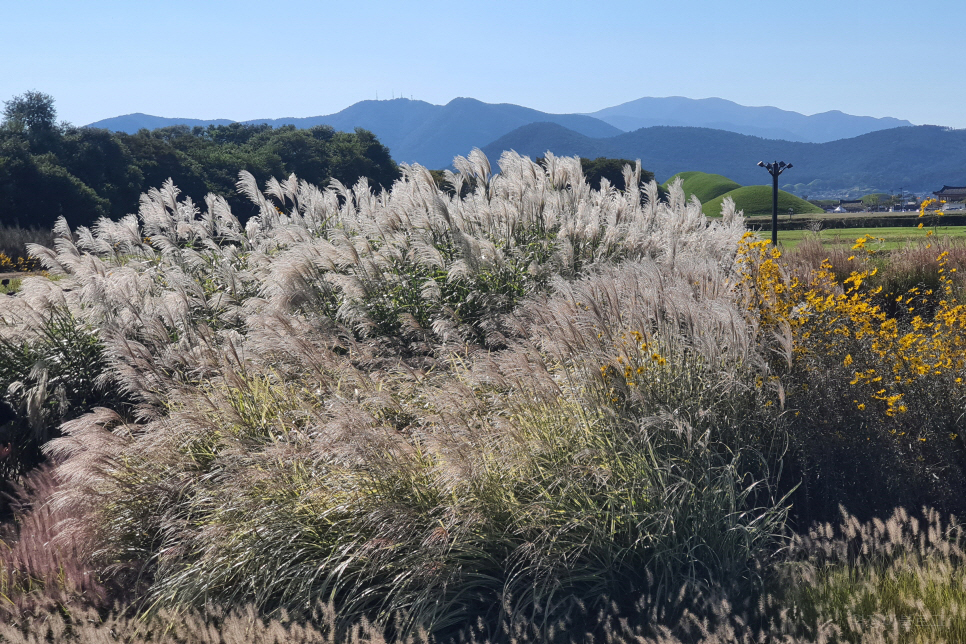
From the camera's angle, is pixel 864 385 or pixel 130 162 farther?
pixel 130 162

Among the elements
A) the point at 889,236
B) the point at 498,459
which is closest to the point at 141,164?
the point at 889,236

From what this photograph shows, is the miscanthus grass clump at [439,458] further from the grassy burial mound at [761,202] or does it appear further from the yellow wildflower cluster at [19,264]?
the grassy burial mound at [761,202]

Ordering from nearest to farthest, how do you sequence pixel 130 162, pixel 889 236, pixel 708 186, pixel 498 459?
pixel 498 459
pixel 889 236
pixel 130 162
pixel 708 186

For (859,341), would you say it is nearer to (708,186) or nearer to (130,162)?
(130,162)

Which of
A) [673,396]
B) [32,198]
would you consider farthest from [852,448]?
[32,198]

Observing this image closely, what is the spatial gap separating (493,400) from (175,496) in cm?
199

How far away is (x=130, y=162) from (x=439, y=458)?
4044cm

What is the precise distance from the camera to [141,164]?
125 ft

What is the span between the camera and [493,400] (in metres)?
4.21

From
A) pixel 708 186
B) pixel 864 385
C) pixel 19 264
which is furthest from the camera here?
pixel 708 186

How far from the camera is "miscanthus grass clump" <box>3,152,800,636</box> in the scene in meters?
3.24

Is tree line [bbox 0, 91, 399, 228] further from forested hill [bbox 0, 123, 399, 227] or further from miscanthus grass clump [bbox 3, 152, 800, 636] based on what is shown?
miscanthus grass clump [bbox 3, 152, 800, 636]

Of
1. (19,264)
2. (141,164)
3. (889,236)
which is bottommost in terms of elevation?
(889,236)

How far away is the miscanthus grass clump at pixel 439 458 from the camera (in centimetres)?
324
